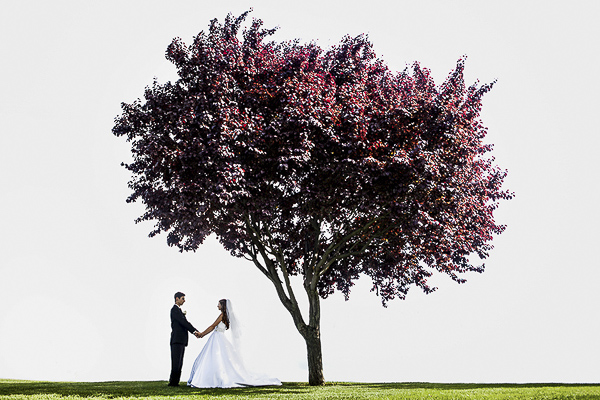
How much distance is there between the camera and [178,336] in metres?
21.7

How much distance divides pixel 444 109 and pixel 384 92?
314 centimetres

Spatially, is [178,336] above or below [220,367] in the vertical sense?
above

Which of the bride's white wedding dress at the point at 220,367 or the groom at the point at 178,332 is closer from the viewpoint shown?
the bride's white wedding dress at the point at 220,367

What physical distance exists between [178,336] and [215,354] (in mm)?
1533

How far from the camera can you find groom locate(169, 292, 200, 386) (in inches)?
851

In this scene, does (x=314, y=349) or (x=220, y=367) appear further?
(x=314, y=349)

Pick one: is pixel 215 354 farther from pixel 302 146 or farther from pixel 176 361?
pixel 302 146

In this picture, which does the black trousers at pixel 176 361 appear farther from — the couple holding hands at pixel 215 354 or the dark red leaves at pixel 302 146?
the dark red leaves at pixel 302 146

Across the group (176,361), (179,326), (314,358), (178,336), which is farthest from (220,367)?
(314,358)

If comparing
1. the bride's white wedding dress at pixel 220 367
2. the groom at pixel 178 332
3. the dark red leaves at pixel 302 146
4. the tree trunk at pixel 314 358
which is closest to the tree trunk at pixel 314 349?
the tree trunk at pixel 314 358

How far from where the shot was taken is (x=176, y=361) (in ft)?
71.8

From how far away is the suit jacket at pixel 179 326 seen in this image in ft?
70.8

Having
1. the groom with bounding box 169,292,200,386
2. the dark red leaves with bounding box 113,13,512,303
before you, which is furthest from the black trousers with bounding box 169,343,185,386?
the dark red leaves with bounding box 113,13,512,303

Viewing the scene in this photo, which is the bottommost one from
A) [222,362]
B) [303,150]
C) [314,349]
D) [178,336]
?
[222,362]
